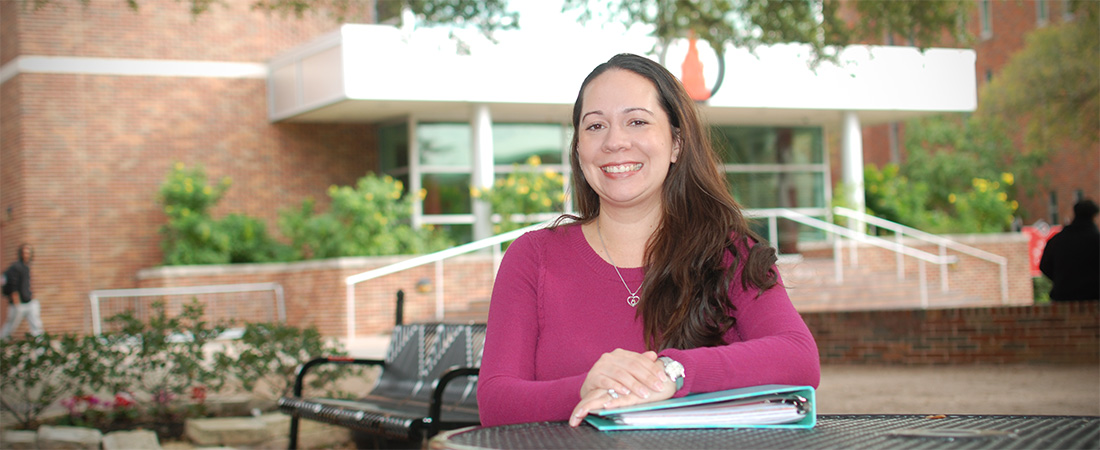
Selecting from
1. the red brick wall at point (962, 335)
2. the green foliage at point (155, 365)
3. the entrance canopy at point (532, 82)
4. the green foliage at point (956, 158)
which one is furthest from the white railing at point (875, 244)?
the green foliage at point (155, 365)

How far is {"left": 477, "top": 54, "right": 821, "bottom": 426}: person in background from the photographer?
2.18 meters

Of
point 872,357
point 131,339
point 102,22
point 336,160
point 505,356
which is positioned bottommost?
point 872,357

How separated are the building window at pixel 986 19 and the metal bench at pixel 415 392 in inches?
1311

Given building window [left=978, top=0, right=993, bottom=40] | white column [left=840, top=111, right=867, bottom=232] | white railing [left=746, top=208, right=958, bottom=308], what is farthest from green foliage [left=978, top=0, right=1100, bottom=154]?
building window [left=978, top=0, right=993, bottom=40]

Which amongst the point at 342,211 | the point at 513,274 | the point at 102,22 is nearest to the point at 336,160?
the point at 342,211

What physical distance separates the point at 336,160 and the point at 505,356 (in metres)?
18.3

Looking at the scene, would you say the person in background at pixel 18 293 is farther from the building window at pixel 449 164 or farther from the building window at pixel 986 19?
the building window at pixel 986 19

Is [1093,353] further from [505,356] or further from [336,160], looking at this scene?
[336,160]

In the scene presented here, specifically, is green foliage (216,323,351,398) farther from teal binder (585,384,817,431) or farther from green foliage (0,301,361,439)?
teal binder (585,384,817,431)

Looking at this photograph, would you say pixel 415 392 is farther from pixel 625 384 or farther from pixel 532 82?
pixel 532 82

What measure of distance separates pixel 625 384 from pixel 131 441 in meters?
4.64

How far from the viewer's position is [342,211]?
17031 mm

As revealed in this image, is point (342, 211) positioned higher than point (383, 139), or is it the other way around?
point (383, 139)

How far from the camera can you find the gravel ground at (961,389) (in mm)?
6793
